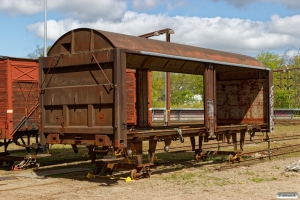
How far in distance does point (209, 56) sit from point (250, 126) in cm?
333

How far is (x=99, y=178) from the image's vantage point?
1209cm

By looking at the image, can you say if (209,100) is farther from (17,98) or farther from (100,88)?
(17,98)

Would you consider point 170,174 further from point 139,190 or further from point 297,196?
point 297,196

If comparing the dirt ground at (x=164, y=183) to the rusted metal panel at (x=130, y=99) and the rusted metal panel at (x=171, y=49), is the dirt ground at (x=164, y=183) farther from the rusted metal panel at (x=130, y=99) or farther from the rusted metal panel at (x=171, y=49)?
the rusted metal panel at (x=171, y=49)

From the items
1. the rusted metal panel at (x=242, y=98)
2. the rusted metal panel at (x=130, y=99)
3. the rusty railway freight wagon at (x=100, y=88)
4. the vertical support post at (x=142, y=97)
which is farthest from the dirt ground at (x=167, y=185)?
the rusted metal panel at (x=130, y=99)

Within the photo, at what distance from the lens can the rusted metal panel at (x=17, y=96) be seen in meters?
14.2

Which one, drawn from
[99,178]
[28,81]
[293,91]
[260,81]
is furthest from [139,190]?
[293,91]

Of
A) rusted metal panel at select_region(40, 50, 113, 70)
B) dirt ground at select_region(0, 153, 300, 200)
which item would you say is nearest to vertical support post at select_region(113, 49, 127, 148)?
rusted metal panel at select_region(40, 50, 113, 70)

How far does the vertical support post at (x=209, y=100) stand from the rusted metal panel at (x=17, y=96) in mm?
5403

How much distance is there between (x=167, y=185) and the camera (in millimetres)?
10844

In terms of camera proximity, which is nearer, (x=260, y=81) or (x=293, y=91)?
(x=260, y=81)

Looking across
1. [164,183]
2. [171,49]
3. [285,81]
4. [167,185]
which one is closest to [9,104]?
[171,49]

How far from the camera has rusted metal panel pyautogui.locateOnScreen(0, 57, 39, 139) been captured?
46.5 ft

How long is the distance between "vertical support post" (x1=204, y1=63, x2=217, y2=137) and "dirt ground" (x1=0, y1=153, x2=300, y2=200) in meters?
1.31
